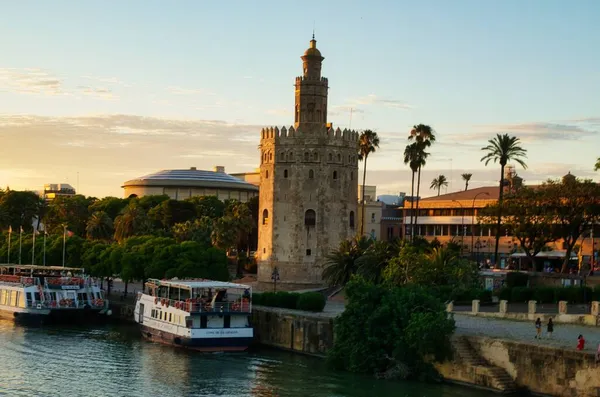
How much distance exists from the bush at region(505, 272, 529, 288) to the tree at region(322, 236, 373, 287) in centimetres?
1114

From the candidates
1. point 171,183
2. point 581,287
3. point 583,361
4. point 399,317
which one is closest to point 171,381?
point 399,317

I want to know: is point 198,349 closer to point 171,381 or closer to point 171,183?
point 171,381

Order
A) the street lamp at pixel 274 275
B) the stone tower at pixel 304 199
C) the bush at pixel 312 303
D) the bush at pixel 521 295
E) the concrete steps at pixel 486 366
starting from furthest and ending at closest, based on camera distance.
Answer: the stone tower at pixel 304 199, the street lamp at pixel 274 275, the bush at pixel 521 295, the bush at pixel 312 303, the concrete steps at pixel 486 366

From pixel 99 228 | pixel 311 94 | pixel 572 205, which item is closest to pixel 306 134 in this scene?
pixel 311 94

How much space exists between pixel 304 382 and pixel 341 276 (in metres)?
28.2

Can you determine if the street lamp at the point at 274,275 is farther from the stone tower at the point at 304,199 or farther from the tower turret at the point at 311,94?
the tower turret at the point at 311,94

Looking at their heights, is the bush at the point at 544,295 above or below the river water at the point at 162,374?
above

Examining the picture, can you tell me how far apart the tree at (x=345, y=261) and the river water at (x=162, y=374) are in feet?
58.4

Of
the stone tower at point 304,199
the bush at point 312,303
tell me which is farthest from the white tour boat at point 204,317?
the stone tower at point 304,199

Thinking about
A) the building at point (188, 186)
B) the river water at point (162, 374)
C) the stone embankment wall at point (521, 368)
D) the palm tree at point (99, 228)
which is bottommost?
the river water at point (162, 374)

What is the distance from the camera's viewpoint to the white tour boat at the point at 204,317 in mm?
56875

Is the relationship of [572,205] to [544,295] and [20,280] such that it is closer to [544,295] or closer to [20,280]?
[544,295]

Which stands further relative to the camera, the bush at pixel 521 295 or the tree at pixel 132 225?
the tree at pixel 132 225

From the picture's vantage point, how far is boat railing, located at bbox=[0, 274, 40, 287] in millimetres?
73812
